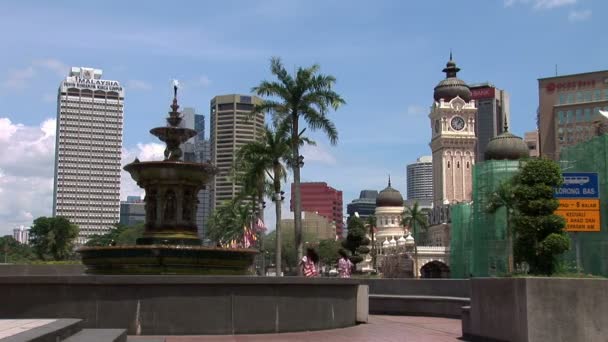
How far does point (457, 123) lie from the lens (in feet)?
530

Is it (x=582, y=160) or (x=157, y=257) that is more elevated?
(x=582, y=160)

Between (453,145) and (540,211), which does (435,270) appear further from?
(540,211)

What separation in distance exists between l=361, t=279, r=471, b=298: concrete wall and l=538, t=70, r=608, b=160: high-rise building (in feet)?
288

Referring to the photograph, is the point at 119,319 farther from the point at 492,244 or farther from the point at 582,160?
the point at 492,244

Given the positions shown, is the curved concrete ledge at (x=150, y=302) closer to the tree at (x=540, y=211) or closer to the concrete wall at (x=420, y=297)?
the tree at (x=540, y=211)

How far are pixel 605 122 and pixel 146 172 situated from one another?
49.2m

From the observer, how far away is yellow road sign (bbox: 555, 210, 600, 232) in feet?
89.1

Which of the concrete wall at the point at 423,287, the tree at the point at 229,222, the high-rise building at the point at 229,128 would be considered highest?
the high-rise building at the point at 229,128

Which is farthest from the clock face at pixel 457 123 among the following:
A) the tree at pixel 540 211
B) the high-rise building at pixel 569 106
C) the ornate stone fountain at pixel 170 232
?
the tree at pixel 540 211

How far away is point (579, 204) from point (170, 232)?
14.6 metres

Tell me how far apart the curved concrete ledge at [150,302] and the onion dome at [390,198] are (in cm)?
13853

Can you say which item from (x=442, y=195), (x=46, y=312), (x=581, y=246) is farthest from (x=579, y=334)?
(x=442, y=195)

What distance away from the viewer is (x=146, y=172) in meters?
23.6

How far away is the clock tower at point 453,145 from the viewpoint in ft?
522
